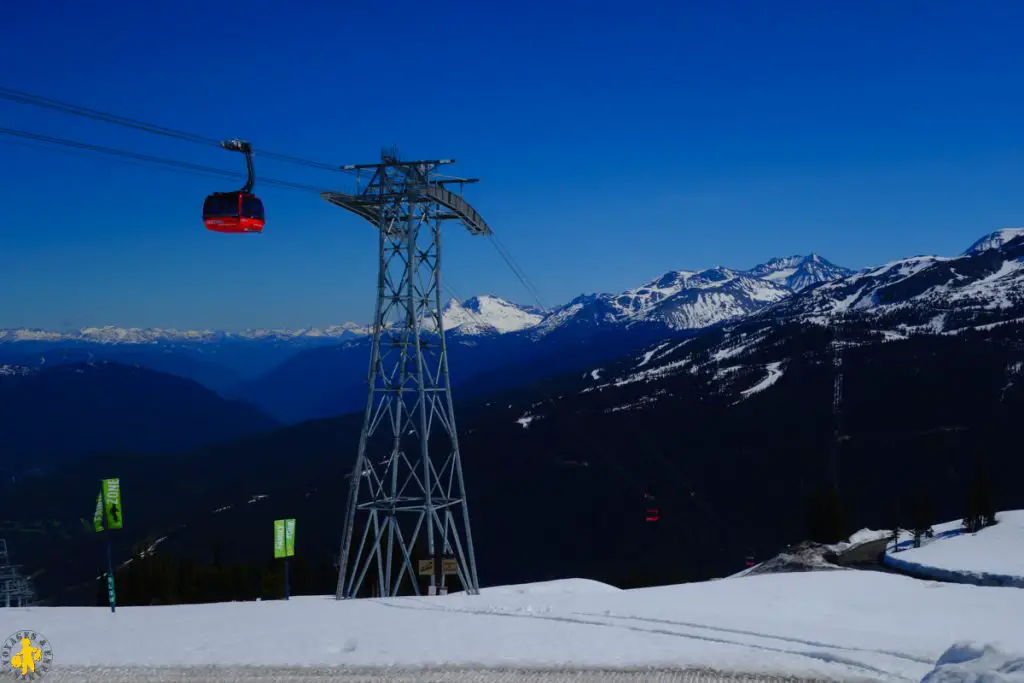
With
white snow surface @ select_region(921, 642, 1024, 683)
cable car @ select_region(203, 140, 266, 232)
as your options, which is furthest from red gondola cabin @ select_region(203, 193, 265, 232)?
white snow surface @ select_region(921, 642, 1024, 683)

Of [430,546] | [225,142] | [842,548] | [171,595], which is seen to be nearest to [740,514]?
[842,548]

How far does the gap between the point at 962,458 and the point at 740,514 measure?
47169 millimetres

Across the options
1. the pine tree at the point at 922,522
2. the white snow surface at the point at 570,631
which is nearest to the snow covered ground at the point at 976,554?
the pine tree at the point at 922,522

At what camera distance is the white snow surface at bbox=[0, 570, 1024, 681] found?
70.7 feet

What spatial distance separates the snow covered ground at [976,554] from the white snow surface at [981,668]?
47109 millimetres

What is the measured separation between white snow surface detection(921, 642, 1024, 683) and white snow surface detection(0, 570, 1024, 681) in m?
0.86

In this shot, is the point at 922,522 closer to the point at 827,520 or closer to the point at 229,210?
the point at 827,520

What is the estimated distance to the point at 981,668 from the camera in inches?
635

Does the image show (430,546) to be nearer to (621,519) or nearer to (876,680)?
(876,680)

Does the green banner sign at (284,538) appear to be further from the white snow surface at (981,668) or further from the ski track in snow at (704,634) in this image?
the white snow surface at (981,668)

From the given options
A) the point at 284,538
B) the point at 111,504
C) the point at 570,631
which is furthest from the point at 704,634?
the point at 284,538

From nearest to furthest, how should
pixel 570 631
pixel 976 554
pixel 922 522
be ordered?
pixel 570 631 < pixel 976 554 < pixel 922 522

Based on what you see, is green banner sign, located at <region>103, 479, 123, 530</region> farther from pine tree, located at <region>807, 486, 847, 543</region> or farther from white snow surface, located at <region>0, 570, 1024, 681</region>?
pine tree, located at <region>807, 486, 847, 543</region>

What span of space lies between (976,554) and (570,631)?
58904 millimetres
